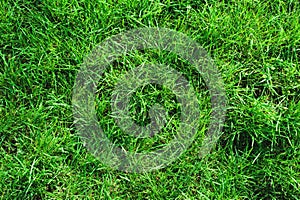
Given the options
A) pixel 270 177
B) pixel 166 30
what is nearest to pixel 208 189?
pixel 270 177

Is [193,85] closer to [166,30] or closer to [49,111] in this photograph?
[166,30]

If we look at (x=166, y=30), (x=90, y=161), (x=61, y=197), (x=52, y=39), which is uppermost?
(x=166, y=30)

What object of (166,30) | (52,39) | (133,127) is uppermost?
(166,30)

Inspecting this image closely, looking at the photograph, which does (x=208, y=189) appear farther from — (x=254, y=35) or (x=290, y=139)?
(x=254, y=35)

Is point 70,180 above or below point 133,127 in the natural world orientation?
below

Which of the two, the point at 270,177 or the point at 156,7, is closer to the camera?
the point at 270,177

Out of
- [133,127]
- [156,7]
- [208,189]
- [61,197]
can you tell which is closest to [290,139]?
[208,189]
